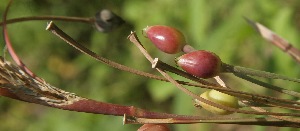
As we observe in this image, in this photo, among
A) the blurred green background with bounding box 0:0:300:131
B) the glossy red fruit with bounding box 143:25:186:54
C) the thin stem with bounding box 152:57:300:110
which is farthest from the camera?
the blurred green background with bounding box 0:0:300:131

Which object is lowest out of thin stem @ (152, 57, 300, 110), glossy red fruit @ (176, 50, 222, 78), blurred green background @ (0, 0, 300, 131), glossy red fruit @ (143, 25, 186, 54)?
thin stem @ (152, 57, 300, 110)

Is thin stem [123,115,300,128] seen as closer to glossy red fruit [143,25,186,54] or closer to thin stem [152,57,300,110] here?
thin stem [152,57,300,110]

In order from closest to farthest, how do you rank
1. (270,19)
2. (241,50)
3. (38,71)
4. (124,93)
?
1. (270,19)
2. (241,50)
3. (124,93)
4. (38,71)

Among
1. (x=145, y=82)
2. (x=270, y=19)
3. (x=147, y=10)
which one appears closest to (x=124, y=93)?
(x=145, y=82)

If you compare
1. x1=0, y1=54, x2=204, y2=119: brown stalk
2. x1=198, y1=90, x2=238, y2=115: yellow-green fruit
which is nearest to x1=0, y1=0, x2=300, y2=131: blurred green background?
x1=198, y1=90, x2=238, y2=115: yellow-green fruit

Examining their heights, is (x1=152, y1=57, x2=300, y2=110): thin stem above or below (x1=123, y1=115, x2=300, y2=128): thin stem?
above

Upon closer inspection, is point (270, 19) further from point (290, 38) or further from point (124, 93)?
point (124, 93)

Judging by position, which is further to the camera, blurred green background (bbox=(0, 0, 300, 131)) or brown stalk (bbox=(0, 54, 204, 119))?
blurred green background (bbox=(0, 0, 300, 131))
